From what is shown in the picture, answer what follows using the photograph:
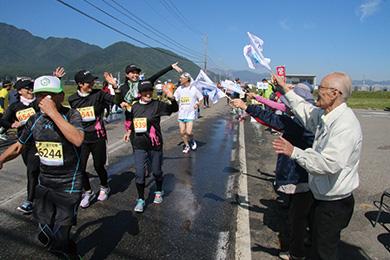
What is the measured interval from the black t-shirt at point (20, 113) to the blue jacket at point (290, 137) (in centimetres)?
349

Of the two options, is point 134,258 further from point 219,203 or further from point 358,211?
point 358,211

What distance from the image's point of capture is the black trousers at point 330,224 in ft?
7.08

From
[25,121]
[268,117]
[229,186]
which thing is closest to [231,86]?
[268,117]

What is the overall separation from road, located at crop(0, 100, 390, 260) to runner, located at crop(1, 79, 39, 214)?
33 centimetres

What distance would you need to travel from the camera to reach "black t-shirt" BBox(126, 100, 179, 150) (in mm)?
4043

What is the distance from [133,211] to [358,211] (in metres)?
3.56

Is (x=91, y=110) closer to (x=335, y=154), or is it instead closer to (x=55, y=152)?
(x=55, y=152)

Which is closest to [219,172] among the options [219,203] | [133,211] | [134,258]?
[219,203]

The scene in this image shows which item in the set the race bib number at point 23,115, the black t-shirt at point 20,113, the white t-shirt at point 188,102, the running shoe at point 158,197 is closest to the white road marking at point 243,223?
the running shoe at point 158,197

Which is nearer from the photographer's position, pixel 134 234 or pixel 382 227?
pixel 134 234

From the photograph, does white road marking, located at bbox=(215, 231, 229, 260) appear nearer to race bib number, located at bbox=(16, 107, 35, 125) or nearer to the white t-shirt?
race bib number, located at bbox=(16, 107, 35, 125)

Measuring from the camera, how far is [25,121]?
13.7 feet

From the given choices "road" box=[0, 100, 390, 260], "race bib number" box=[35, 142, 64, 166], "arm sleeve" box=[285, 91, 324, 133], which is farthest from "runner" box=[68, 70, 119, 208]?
"arm sleeve" box=[285, 91, 324, 133]

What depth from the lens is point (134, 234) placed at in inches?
135
